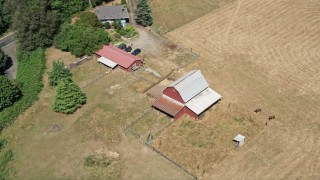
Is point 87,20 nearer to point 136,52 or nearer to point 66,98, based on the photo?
point 136,52

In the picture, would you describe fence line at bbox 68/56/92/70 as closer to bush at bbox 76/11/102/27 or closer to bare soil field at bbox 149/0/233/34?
bush at bbox 76/11/102/27

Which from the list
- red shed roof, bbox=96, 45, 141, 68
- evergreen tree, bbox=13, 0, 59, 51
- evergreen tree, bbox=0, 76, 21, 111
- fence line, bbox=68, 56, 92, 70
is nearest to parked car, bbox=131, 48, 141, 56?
red shed roof, bbox=96, 45, 141, 68

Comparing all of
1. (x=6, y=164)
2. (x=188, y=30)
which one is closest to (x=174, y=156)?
(x=6, y=164)

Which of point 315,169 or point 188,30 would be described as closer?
point 315,169

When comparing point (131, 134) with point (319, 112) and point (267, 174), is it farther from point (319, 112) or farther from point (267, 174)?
point (319, 112)

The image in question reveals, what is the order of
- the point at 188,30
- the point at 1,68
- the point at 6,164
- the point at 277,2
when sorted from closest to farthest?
the point at 6,164, the point at 1,68, the point at 188,30, the point at 277,2

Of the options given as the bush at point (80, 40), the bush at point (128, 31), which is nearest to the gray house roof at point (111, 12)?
the bush at point (128, 31)

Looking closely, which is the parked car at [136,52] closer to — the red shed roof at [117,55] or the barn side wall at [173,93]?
the red shed roof at [117,55]
